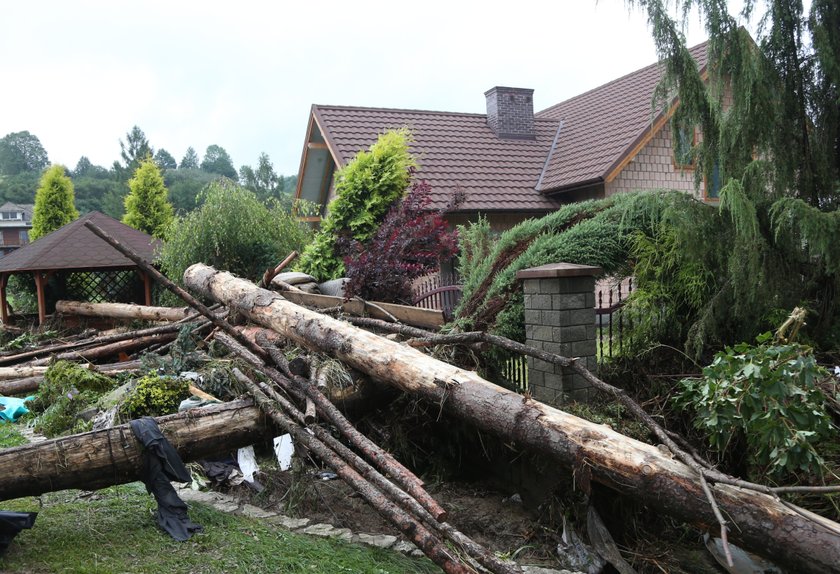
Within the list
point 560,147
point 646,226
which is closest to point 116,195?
point 560,147

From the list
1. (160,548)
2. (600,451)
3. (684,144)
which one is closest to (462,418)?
(600,451)

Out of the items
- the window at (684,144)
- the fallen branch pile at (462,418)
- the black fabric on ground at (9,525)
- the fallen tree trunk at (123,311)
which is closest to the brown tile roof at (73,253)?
the fallen tree trunk at (123,311)

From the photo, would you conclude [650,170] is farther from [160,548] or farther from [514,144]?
[160,548]

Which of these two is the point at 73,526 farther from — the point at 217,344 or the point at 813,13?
the point at 813,13

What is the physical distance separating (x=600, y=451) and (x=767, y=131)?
3.73 meters

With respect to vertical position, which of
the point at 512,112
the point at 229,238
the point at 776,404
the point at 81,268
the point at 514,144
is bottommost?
the point at 776,404

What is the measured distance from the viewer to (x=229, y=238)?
43.6 ft

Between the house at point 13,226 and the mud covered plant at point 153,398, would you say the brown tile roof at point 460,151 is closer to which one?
the mud covered plant at point 153,398

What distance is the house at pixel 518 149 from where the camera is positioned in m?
14.4

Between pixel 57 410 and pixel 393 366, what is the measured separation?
399 centimetres

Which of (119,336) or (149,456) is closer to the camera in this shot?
(149,456)

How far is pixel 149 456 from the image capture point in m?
4.60

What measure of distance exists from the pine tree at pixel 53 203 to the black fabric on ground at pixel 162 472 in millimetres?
22730

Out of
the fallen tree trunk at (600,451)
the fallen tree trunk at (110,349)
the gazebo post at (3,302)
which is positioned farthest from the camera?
the gazebo post at (3,302)
